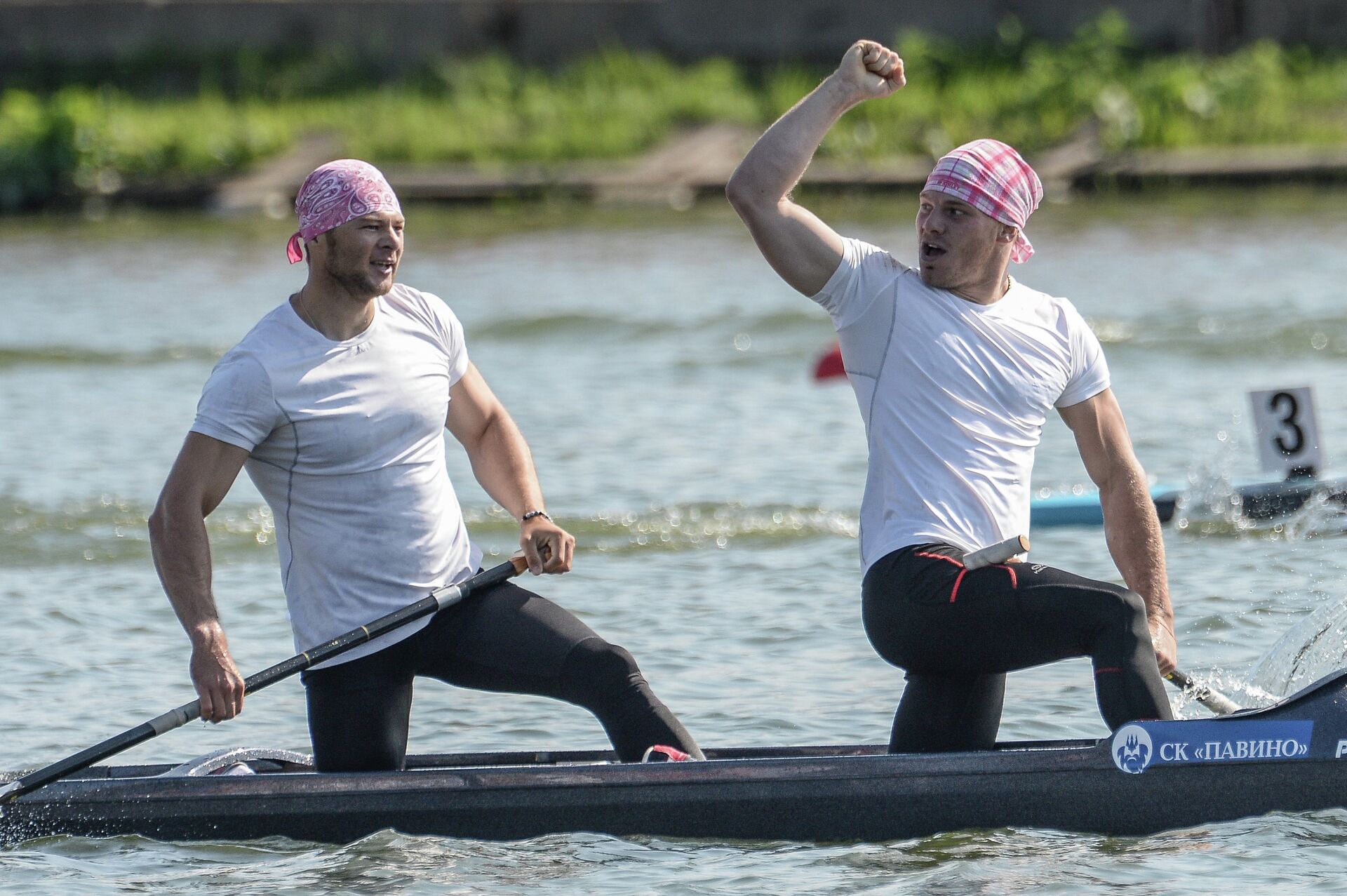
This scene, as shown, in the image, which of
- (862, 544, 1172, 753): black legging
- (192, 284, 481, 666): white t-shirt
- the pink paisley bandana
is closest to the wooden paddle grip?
(862, 544, 1172, 753): black legging

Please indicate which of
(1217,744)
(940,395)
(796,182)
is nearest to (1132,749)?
(1217,744)

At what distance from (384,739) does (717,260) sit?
43.3 ft

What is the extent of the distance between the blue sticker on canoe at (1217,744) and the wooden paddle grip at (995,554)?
0.48 metres

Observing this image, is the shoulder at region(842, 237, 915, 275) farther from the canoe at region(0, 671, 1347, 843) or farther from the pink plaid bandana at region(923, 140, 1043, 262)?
Result: the canoe at region(0, 671, 1347, 843)

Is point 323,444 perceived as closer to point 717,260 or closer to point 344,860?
point 344,860

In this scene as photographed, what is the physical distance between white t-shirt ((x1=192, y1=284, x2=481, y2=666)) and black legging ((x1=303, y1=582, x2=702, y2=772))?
7cm

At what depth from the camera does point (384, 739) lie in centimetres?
489

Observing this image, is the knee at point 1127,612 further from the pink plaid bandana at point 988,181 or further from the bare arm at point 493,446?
the bare arm at point 493,446

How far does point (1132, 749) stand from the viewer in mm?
4645

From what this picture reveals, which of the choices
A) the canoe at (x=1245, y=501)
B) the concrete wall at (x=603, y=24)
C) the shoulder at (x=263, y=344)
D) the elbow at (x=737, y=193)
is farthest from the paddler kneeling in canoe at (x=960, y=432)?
the concrete wall at (x=603, y=24)

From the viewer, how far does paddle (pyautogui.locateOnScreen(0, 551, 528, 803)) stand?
4.74 metres

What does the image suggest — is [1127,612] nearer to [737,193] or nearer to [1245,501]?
[737,193]

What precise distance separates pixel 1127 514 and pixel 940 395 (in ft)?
1.73

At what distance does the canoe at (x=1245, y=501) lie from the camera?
8750mm
